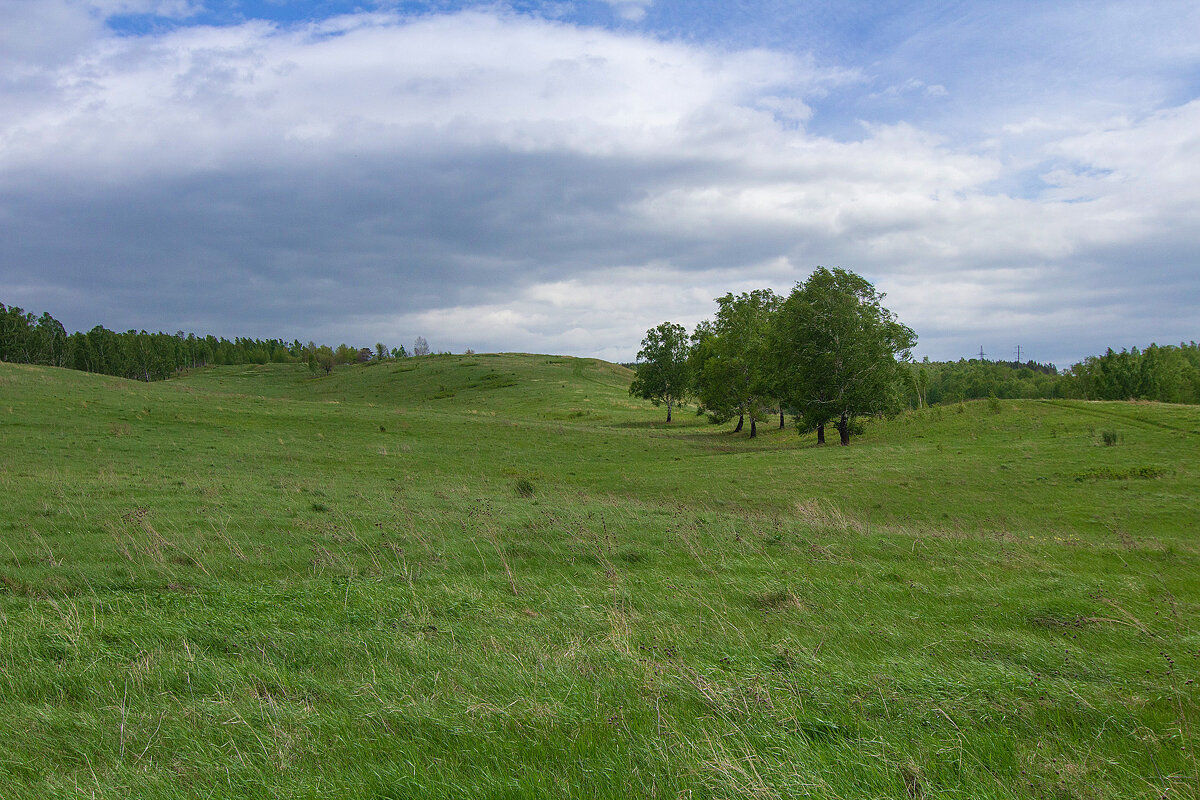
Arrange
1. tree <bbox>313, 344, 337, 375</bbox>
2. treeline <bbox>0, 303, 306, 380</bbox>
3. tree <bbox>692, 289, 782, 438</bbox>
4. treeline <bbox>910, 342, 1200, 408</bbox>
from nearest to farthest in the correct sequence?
tree <bbox>692, 289, 782, 438</bbox>, treeline <bbox>910, 342, 1200, 408</bbox>, treeline <bbox>0, 303, 306, 380</bbox>, tree <bbox>313, 344, 337, 375</bbox>

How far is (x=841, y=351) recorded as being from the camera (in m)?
46.9

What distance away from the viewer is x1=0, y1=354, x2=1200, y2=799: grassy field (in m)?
3.92

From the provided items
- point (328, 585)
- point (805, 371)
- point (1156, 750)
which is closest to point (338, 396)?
point (805, 371)

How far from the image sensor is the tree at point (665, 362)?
251ft

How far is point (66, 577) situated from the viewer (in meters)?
9.17

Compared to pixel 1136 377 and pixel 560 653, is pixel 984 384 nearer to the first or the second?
pixel 1136 377

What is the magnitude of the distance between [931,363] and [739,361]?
109 meters

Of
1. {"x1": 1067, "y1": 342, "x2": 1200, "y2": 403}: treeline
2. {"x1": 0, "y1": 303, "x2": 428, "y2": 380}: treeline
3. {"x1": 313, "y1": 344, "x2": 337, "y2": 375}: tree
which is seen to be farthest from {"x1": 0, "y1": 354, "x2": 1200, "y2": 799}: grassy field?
{"x1": 313, "y1": 344, "x2": 337, "y2": 375}: tree

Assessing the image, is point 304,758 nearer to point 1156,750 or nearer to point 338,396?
point 1156,750

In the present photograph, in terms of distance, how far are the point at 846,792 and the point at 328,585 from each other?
289 inches

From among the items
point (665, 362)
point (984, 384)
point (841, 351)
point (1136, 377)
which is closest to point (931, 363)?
point (984, 384)

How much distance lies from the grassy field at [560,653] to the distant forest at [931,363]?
7718 cm

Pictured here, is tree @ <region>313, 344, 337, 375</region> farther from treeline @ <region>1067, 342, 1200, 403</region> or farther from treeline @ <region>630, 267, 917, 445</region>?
treeline @ <region>1067, 342, 1200, 403</region>

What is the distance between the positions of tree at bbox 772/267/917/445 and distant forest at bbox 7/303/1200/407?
36.2m
